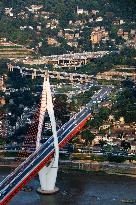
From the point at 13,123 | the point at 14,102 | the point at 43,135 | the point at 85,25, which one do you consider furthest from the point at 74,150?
the point at 85,25

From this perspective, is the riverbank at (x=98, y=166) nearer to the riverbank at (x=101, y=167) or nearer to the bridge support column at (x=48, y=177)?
the riverbank at (x=101, y=167)

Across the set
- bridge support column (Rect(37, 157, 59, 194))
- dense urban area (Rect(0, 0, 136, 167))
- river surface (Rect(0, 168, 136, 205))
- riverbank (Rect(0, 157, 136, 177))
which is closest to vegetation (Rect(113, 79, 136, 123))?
dense urban area (Rect(0, 0, 136, 167))

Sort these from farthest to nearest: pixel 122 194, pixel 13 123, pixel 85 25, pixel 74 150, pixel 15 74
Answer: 1. pixel 85 25
2. pixel 15 74
3. pixel 13 123
4. pixel 74 150
5. pixel 122 194

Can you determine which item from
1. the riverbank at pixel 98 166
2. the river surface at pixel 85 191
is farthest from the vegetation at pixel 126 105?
the river surface at pixel 85 191

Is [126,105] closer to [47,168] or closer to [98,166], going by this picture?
[98,166]

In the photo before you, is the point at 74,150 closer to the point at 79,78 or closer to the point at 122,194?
the point at 122,194

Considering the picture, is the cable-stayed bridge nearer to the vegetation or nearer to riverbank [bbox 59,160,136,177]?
riverbank [bbox 59,160,136,177]

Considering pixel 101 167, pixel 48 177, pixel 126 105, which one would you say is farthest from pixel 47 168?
pixel 126 105

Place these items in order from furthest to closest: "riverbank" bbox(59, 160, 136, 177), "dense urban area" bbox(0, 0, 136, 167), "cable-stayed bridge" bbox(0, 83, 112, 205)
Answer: "dense urban area" bbox(0, 0, 136, 167) → "riverbank" bbox(59, 160, 136, 177) → "cable-stayed bridge" bbox(0, 83, 112, 205)
